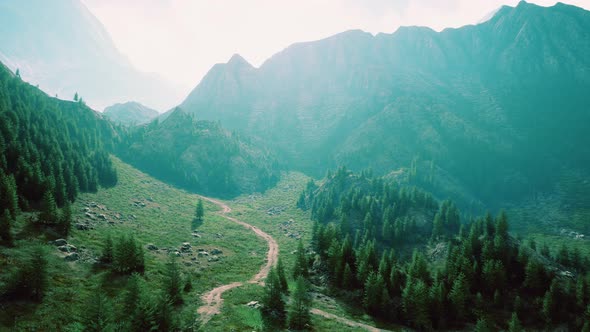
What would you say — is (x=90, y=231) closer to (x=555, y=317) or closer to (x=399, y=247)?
(x=399, y=247)

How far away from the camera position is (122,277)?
55.7 m

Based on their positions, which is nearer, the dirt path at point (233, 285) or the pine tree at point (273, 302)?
the dirt path at point (233, 285)

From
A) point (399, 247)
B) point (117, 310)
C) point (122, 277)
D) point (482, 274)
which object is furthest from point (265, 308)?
point (399, 247)

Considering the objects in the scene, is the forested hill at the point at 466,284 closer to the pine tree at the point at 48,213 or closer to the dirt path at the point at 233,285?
the dirt path at the point at 233,285

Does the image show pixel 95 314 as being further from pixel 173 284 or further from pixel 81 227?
pixel 81 227

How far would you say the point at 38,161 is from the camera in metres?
93.6

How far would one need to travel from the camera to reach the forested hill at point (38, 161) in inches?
2788

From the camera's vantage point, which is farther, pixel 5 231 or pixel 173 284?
pixel 173 284

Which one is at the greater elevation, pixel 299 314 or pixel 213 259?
pixel 299 314

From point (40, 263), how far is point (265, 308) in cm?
3620


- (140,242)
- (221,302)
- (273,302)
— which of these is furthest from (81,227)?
(273,302)

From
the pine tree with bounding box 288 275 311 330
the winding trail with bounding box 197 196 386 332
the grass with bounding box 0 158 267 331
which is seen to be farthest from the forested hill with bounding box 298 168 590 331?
the grass with bounding box 0 158 267 331

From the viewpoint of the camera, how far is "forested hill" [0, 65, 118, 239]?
232 ft

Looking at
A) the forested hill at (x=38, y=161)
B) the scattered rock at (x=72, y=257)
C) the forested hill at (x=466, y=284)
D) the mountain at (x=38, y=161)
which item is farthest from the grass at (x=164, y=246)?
the forested hill at (x=466, y=284)
